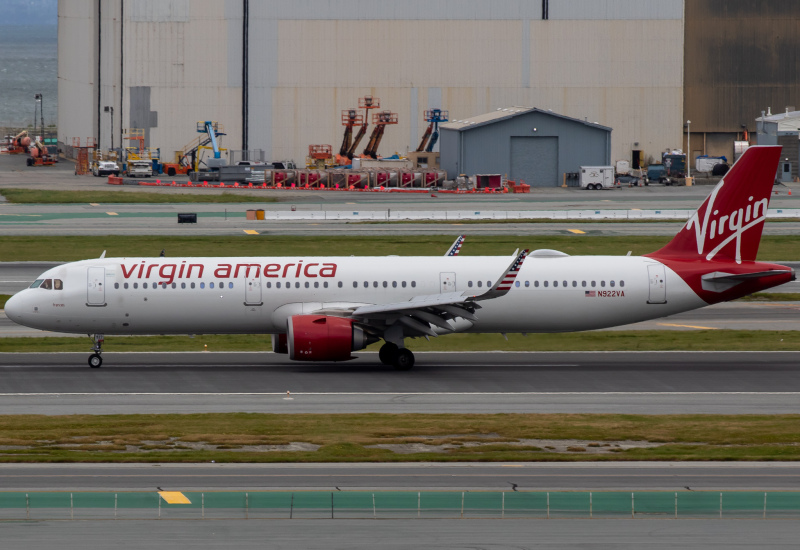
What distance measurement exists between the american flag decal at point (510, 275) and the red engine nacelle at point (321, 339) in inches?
214

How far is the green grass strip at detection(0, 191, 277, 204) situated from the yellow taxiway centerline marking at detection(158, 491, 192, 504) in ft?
262

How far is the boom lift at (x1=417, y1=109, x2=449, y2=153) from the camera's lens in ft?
415

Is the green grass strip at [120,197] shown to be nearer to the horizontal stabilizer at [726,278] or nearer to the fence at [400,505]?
the horizontal stabilizer at [726,278]

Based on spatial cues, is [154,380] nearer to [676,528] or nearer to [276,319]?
[276,319]

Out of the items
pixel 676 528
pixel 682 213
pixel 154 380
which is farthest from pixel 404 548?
pixel 682 213

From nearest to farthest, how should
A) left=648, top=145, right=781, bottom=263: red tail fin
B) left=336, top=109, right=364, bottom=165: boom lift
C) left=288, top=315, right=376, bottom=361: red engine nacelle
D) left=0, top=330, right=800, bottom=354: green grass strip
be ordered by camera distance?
left=288, top=315, right=376, bottom=361: red engine nacelle, left=648, top=145, right=781, bottom=263: red tail fin, left=0, top=330, right=800, bottom=354: green grass strip, left=336, top=109, right=364, bottom=165: boom lift

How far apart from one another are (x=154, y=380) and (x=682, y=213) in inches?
2415

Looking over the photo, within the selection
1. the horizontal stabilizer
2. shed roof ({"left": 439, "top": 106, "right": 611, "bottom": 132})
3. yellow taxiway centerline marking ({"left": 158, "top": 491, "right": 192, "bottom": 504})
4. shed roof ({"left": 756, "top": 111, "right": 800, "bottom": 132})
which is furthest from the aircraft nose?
shed roof ({"left": 756, "top": 111, "right": 800, "bottom": 132})

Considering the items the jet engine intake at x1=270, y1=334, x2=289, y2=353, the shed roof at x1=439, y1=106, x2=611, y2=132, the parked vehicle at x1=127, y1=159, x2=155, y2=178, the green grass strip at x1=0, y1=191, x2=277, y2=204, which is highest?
the shed roof at x1=439, y1=106, x2=611, y2=132

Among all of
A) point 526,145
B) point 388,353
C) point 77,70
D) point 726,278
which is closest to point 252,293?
point 388,353

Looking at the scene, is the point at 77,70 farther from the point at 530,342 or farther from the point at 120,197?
the point at 530,342

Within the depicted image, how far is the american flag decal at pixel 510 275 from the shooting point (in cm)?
3897

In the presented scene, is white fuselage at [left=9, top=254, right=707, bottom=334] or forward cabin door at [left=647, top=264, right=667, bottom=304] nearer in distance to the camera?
white fuselage at [left=9, top=254, right=707, bottom=334]

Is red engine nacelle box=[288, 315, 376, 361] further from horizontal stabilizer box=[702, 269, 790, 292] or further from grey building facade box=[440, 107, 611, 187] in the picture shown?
grey building facade box=[440, 107, 611, 187]
